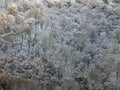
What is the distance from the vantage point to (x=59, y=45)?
15.1 metres

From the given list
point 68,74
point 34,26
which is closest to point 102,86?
point 68,74

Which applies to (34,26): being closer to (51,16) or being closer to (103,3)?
(51,16)

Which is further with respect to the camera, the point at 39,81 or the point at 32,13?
the point at 32,13

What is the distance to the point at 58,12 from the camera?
17719 mm

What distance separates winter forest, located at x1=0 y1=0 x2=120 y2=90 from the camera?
1341cm

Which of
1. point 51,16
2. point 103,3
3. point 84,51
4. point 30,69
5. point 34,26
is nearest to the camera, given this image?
point 30,69

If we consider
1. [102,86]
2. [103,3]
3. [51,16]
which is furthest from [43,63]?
[103,3]

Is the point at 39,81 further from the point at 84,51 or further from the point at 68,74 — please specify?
the point at 84,51

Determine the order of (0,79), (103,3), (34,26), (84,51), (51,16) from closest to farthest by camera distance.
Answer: (0,79) → (84,51) → (34,26) → (51,16) → (103,3)

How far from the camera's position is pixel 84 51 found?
14984 mm

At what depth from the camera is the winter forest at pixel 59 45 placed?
44.0 ft

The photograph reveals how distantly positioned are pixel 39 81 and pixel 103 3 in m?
7.91

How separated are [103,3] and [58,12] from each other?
317cm

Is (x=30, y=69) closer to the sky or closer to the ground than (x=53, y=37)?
closer to the ground
